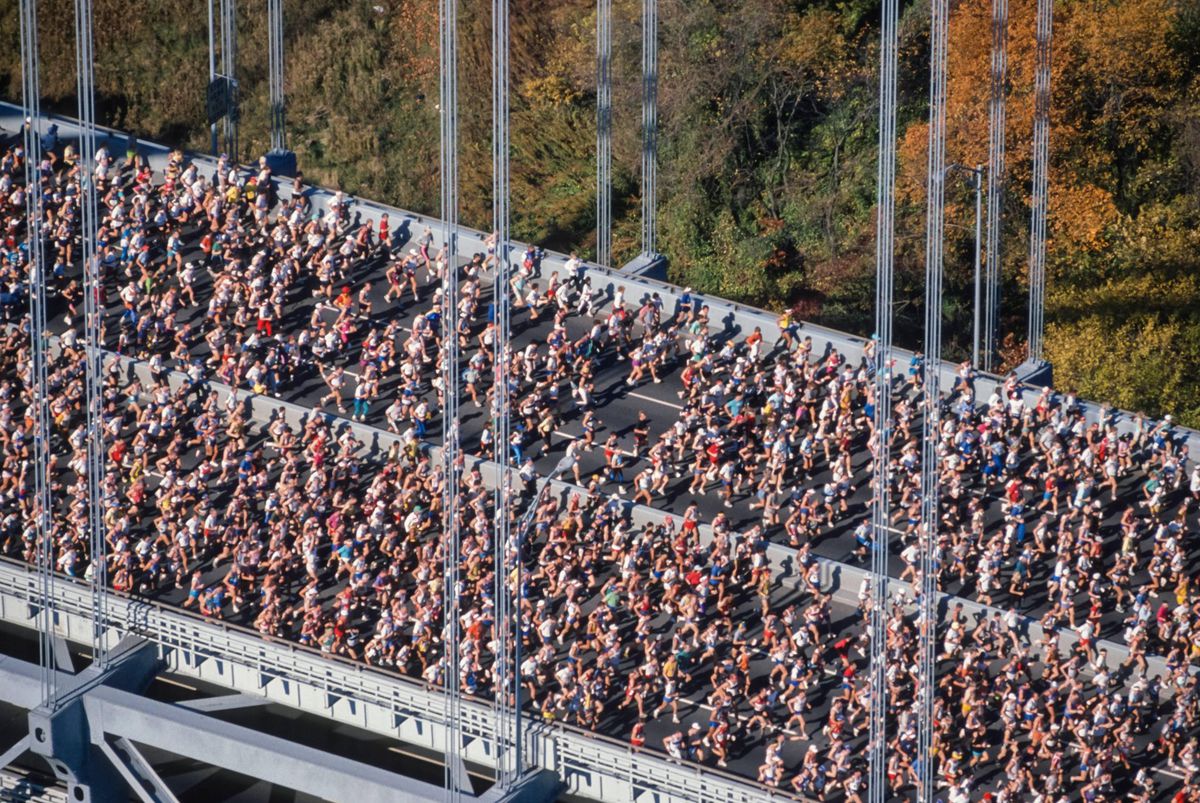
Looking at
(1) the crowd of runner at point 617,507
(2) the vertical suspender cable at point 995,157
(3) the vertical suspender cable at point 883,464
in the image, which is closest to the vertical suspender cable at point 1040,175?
(2) the vertical suspender cable at point 995,157

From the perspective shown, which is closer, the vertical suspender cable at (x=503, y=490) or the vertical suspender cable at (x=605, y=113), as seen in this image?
the vertical suspender cable at (x=503, y=490)

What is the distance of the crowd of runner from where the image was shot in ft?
155

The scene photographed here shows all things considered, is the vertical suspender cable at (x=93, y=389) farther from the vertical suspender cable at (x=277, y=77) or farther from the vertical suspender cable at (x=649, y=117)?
the vertical suspender cable at (x=649, y=117)

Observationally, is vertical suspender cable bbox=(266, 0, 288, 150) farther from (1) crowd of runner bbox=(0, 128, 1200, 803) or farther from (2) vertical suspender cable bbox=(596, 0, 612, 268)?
(2) vertical suspender cable bbox=(596, 0, 612, 268)

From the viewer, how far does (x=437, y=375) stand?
56750 millimetres

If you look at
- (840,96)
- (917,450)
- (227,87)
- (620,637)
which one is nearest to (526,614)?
(620,637)

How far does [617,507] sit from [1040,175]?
16.7 metres

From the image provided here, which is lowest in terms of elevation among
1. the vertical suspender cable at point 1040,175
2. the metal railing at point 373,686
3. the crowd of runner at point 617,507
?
the metal railing at point 373,686

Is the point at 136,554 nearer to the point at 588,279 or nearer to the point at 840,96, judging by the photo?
the point at 588,279

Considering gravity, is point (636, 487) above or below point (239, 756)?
above

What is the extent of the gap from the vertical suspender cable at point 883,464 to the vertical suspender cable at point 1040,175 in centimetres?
1005

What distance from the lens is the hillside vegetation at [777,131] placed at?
67875 mm

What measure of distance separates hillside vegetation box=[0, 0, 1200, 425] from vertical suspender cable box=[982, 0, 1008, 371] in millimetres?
2966

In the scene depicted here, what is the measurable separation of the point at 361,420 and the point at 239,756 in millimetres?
9939
